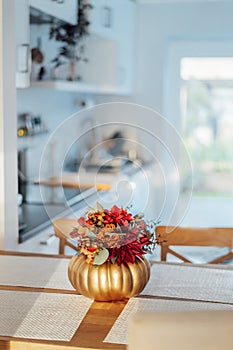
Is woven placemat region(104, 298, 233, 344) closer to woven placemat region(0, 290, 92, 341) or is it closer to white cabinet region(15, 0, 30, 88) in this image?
woven placemat region(0, 290, 92, 341)

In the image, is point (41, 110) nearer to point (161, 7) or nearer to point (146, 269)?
point (161, 7)

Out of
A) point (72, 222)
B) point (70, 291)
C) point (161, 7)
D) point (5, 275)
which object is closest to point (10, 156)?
point (72, 222)

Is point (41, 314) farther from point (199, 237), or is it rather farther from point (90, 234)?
point (199, 237)

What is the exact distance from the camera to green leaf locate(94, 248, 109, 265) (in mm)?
2021

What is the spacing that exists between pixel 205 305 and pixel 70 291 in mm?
488

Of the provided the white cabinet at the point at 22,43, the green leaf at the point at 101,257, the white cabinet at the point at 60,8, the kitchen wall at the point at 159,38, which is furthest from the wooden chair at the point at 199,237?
the kitchen wall at the point at 159,38

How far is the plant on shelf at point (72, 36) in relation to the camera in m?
4.47

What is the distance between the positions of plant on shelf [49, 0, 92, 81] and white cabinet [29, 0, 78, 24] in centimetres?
→ 26

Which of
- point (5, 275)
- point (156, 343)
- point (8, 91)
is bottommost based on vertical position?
point (5, 275)

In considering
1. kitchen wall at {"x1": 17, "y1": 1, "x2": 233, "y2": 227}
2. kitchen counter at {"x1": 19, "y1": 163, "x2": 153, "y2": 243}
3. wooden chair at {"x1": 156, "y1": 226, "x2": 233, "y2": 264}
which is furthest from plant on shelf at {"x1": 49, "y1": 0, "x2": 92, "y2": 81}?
wooden chair at {"x1": 156, "y1": 226, "x2": 233, "y2": 264}

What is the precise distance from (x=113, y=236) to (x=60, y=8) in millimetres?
2139

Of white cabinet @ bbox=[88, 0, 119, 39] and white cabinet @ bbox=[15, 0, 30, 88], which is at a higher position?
white cabinet @ bbox=[88, 0, 119, 39]

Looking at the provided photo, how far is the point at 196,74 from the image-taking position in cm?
597

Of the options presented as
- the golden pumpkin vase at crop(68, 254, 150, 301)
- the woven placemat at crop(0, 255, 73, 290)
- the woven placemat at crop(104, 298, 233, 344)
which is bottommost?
the woven placemat at crop(0, 255, 73, 290)
